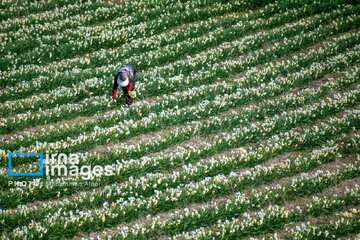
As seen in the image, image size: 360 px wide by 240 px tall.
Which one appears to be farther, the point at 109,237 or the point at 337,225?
the point at 337,225

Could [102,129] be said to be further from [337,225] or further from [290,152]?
[337,225]

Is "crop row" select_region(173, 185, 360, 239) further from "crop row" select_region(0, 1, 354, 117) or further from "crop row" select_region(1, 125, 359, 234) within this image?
"crop row" select_region(0, 1, 354, 117)

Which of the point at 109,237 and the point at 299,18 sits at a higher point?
the point at 299,18

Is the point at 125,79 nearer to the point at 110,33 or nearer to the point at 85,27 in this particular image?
the point at 110,33

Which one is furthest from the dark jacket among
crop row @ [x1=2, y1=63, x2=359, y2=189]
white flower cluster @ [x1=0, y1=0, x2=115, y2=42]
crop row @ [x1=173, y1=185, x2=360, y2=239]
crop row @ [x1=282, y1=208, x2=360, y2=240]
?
crop row @ [x1=282, y1=208, x2=360, y2=240]

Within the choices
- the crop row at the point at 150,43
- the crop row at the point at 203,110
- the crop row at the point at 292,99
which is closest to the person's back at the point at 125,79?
the crop row at the point at 203,110

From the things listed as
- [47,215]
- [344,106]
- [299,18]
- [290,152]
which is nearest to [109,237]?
[47,215]

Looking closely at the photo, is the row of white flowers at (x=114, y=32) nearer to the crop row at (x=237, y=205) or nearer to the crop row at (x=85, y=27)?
the crop row at (x=85, y=27)
